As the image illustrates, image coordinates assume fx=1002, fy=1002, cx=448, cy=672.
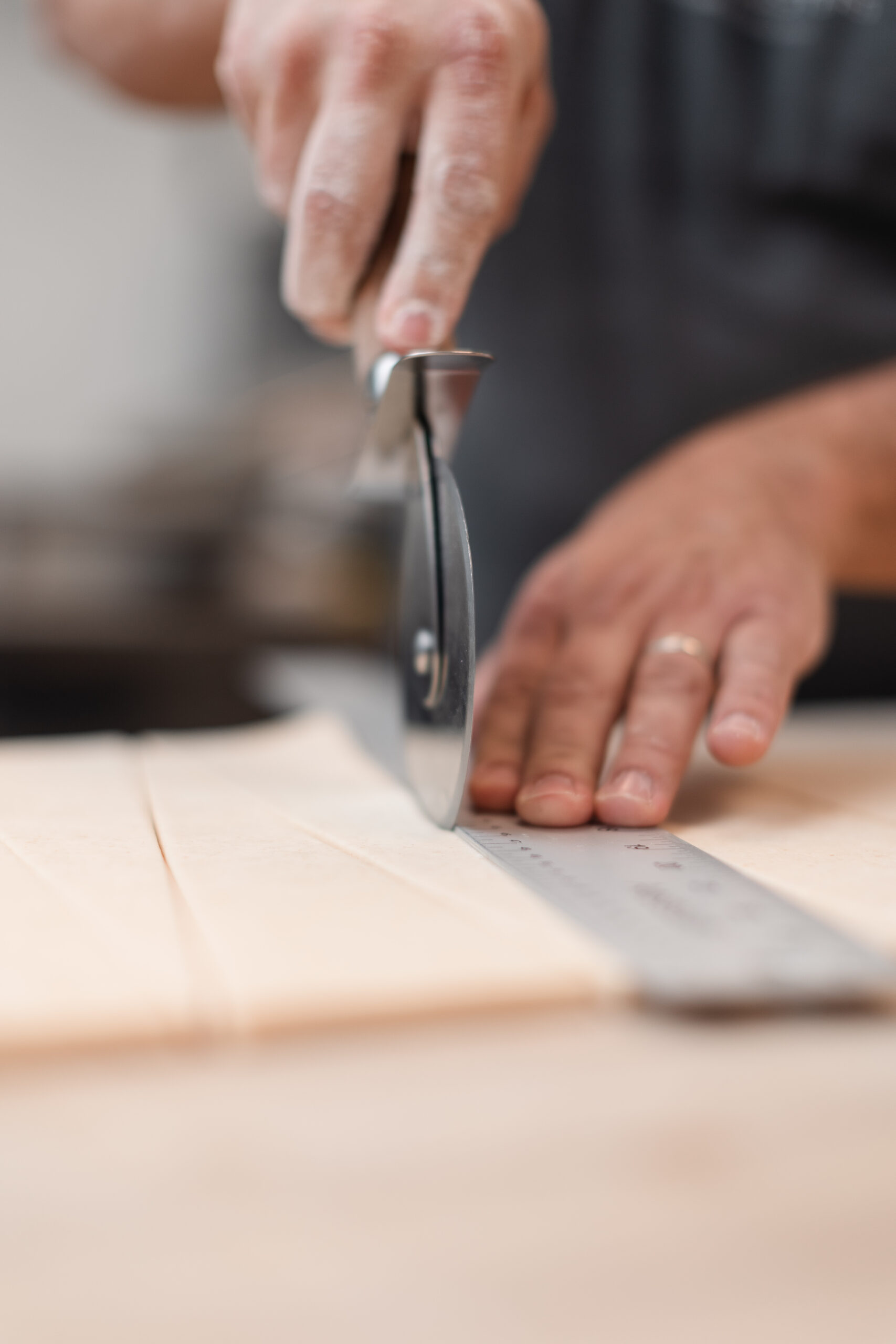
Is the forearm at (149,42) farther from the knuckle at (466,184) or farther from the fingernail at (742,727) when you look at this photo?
the fingernail at (742,727)

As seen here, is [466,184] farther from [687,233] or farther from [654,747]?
[687,233]

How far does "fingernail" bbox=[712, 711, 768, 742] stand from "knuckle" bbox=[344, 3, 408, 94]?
497mm

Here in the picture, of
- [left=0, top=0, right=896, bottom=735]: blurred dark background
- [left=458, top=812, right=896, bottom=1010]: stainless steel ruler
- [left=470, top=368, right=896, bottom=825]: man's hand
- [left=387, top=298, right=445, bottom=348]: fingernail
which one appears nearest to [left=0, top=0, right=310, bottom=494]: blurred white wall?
[left=0, top=0, right=896, bottom=735]: blurred dark background

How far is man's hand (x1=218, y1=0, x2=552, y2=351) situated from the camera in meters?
0.68

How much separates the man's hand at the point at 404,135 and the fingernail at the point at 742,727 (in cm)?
33

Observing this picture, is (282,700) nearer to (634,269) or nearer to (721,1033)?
(634,269)

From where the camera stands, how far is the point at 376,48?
68 centimetres

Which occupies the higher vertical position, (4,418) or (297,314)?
(297,314)

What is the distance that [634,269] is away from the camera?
1311mm

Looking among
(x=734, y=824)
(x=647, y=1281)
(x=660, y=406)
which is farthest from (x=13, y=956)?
(x=660, y=406)

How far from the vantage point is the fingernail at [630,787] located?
2.13ft

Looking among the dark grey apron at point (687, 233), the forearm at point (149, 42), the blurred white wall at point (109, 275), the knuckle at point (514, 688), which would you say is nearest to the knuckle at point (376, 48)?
the knuckle at point (514, 688)

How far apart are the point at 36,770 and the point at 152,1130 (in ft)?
1.92

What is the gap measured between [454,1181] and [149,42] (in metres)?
1.34
